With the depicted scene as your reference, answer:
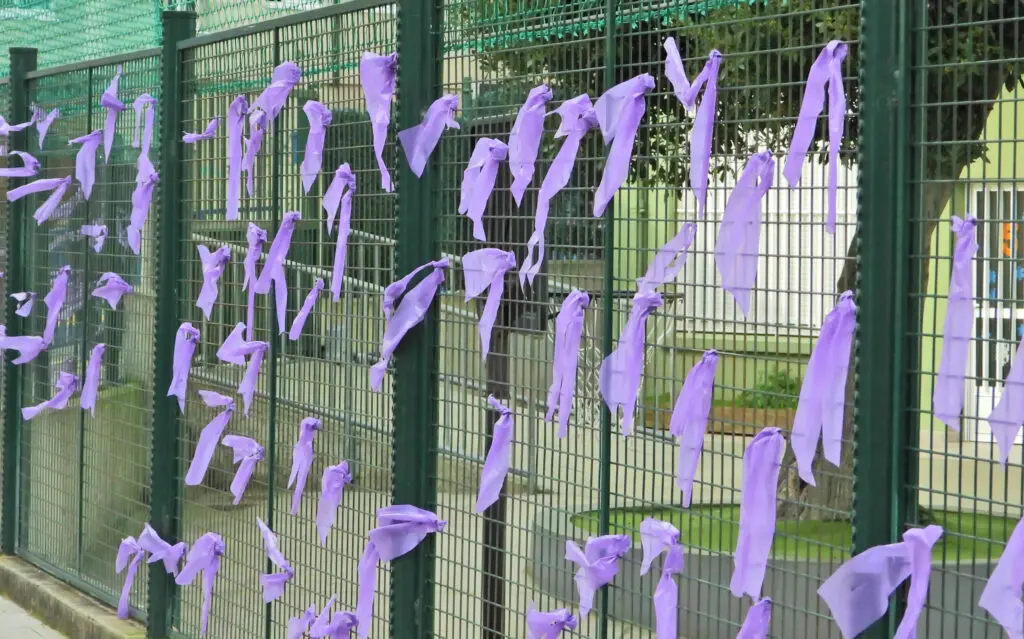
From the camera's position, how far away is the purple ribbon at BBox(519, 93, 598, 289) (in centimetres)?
385

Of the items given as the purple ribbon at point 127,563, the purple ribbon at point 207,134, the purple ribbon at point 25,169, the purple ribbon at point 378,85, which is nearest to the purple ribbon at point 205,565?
the purple ribbon at point 127,563

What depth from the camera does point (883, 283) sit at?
3098 mm

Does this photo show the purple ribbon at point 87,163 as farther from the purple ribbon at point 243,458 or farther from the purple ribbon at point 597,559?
the purple ribbon at point 597,559

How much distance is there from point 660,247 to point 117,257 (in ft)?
12.8

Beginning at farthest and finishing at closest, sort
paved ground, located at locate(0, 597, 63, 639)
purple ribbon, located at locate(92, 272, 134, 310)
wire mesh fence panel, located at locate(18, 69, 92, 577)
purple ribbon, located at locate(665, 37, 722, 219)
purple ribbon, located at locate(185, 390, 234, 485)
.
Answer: wire mesh fence panel, located at locate(18, 69, 92, 577)
paved ground, located at locate(0, 597, 63, 639)
purple ribbon, located at locate(92, 272, 134, 310)
purple ribbon, located at locate(185, 390, 234, 485)
purple ribbon, located at locate(665, 37, 722, 219)

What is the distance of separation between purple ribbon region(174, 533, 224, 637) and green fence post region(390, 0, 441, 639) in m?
1.43

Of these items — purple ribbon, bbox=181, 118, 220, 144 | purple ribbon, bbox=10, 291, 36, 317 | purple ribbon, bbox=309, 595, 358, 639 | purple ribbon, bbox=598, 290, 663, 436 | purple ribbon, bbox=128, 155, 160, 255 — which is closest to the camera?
purple ribbon, bbox=598, 290, 663, 436

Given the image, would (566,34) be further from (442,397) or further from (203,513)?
(203,513)

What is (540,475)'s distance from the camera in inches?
159

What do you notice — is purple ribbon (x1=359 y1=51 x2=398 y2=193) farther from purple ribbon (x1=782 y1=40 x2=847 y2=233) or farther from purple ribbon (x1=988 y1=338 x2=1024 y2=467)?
purple ribbon (x1=988 y1=338 x2=1024 y2=467)

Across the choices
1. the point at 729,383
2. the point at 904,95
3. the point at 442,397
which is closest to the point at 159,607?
the point at 442,397

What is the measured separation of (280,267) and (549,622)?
72.7 inches

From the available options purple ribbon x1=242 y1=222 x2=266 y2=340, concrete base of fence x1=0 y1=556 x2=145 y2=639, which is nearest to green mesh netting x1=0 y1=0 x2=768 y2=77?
purple ribbon x1=242 y1=222 x2=266 y2=340

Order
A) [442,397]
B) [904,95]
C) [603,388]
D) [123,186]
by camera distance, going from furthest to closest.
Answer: [123,186], [442,397], [603,388], [904,95]
